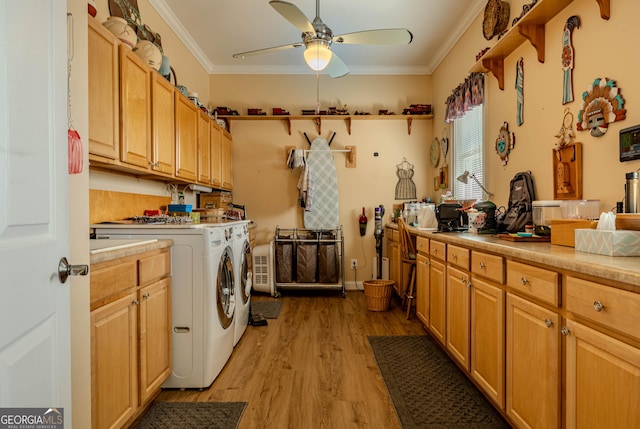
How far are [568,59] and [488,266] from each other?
132 cm

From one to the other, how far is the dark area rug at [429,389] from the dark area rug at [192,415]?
2.91 feet

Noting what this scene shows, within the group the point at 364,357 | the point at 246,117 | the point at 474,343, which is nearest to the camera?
the point at 474,343

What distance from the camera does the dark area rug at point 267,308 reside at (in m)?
3.63

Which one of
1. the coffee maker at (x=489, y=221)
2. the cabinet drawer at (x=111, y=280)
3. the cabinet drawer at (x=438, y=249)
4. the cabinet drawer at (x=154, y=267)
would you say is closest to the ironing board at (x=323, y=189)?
the cabinet drawer at (x=438, y=249)

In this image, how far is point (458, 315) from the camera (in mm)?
2250

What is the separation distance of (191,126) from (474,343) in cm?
293

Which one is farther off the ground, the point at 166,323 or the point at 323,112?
the point at 323,112

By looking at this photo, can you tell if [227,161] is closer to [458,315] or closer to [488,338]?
[458,315]

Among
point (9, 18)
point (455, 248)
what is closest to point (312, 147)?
point (455, 248)

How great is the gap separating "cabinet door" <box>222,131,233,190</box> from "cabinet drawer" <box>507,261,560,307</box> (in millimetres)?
3456

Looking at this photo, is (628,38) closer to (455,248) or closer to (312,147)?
(455,248)

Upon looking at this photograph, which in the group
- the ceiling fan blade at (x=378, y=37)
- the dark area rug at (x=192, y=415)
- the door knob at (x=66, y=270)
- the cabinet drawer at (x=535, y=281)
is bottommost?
the dark area rug at (x=192, y=415)

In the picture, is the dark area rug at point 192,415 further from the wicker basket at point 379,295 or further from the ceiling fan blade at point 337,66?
the ceiling fan blade at point 337,66

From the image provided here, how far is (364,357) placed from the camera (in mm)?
2617
